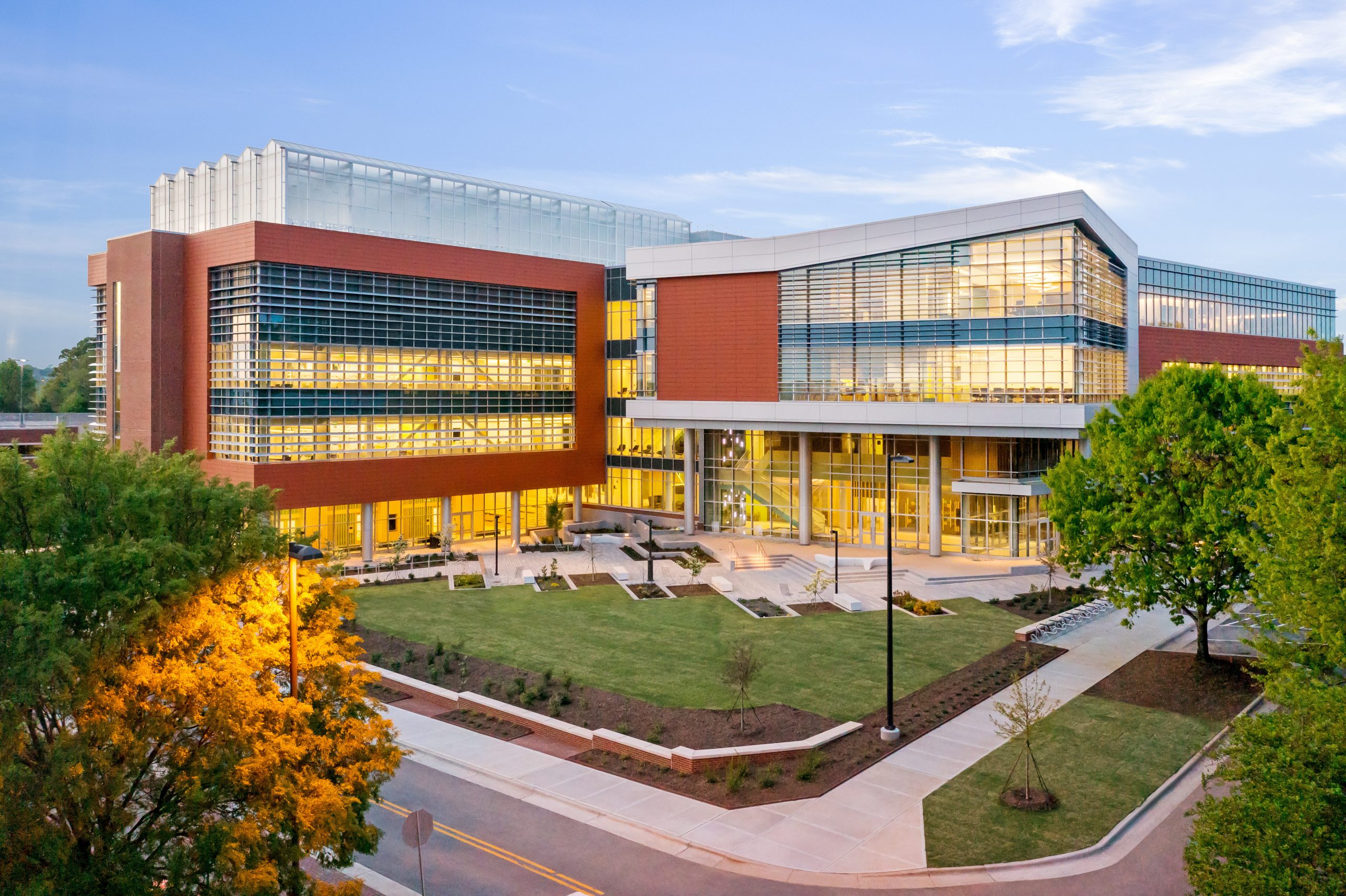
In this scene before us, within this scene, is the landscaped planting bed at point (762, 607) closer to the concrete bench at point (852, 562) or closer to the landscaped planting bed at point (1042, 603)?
the concrete bench at point (852, 562)

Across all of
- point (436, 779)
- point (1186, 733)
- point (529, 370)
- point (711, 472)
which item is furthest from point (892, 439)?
point (436, 779)

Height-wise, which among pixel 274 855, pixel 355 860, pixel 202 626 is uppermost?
pixel 202 626

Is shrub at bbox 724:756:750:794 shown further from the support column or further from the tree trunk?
the support column

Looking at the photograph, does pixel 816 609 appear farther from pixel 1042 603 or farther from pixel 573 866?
pixel 573 866

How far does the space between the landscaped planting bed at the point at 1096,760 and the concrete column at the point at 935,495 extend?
2083 cm

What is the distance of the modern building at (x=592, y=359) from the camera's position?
4831cm

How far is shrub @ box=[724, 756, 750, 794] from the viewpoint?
2086 centimetres

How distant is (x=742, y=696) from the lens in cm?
2511

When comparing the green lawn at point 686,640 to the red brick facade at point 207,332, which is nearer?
the green lawn at point 686,640

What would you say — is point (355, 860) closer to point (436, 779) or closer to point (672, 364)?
point (436, 779)

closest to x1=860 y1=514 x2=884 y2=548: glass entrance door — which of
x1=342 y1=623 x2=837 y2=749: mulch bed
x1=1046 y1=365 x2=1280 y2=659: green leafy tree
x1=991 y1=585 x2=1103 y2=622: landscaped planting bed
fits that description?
x1=991 y1=585 x2=1103 y2=622: landscaped planting bed

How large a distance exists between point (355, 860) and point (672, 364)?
43023 millimetres

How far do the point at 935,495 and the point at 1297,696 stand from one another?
126 ft

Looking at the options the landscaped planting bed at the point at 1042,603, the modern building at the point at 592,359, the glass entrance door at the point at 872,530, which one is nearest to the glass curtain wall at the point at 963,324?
the modern building at the point at 592,359
